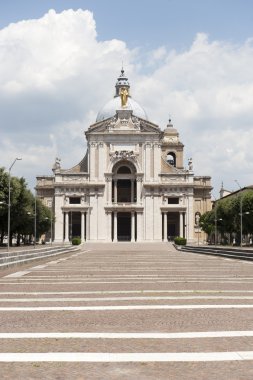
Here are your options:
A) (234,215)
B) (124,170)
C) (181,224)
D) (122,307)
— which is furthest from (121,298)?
(124,170)

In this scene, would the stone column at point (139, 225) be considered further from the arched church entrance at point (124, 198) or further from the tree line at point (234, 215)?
the tree line at point (234, 215)

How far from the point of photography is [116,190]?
12625cm

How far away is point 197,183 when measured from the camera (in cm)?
13525

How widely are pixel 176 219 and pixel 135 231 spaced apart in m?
11.1

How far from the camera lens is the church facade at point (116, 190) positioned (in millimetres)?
123062

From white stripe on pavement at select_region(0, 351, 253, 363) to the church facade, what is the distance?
113 meters

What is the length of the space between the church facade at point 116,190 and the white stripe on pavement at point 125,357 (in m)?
113

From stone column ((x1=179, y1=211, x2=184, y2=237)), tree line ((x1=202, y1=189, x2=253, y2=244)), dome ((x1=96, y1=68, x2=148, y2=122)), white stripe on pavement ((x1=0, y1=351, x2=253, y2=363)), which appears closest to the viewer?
white stripe on pavement ((x1=0, y1=351, x2=253, y2=363))

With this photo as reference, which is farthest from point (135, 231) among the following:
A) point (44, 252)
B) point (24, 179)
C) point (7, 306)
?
point (7, 306)

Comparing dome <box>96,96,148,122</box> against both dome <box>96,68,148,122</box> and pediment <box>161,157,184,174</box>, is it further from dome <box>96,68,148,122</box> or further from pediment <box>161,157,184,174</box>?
pediment <box>161,157,184,174</box>

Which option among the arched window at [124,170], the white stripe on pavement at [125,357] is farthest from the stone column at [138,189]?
the white stripe on pavement at [125,357]

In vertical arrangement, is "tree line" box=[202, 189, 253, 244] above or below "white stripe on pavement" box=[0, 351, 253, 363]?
above

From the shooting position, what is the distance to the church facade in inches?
4845

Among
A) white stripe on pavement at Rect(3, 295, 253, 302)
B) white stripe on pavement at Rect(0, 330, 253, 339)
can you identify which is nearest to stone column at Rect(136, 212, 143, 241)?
white stripe on pavement at Rect(3, 295, 253, 302)
